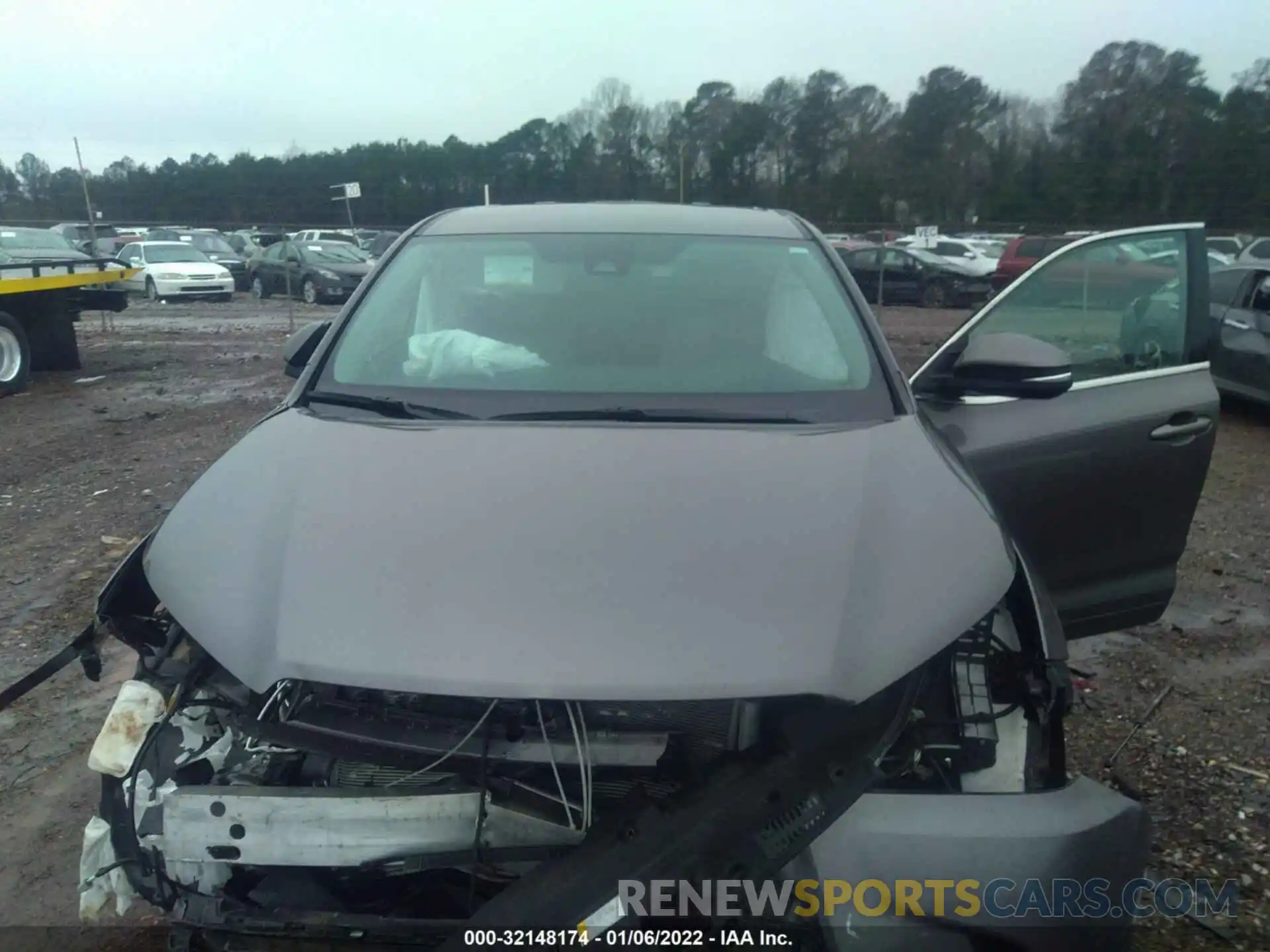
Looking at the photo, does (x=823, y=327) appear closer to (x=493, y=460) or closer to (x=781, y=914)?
(x=493, y=460)

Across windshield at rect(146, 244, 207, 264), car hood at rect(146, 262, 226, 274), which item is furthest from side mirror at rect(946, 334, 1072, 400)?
windshield at rect(146, 244, 207, 264)

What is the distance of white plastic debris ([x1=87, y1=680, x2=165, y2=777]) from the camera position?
2.09m

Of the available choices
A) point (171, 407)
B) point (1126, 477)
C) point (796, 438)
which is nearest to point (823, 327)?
point (796, 438)

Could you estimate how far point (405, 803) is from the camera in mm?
1879

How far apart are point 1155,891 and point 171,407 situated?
918cm

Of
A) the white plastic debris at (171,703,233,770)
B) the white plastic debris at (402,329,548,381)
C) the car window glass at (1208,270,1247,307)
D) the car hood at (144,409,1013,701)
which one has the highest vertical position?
the white plastic debris at (402,329,548,381)

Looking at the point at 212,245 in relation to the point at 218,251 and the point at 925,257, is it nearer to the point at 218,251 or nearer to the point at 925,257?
the point at 218,251

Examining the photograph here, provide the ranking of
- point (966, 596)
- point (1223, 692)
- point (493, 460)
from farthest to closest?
point (1223, 692) < point (493, 460) < point (966, 596)

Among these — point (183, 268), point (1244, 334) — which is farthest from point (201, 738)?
point (183, 268)

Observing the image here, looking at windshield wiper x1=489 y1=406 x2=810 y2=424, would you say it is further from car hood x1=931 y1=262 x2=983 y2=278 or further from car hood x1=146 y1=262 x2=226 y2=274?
car hood x1=146 y1=262 x2=226 y2=274

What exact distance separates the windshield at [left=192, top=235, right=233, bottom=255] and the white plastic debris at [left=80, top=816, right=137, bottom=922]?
93.5 ft

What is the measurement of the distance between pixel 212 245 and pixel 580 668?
30.4 metres

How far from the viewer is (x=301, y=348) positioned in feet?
11.8

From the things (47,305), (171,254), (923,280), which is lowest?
(923,280)
